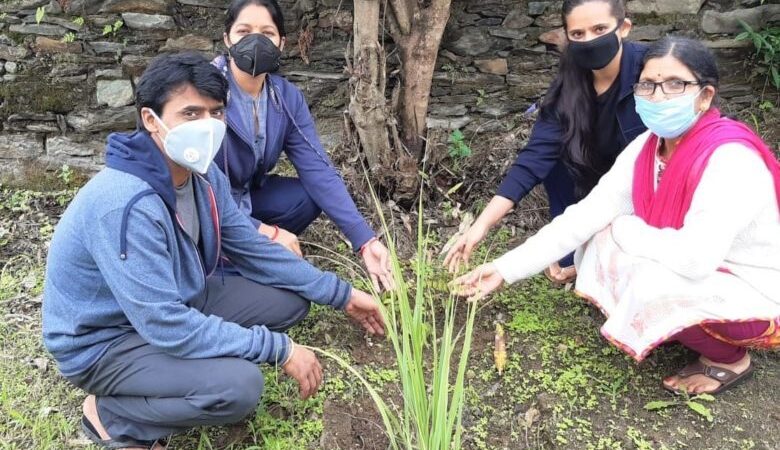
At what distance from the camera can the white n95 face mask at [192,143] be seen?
194 cm

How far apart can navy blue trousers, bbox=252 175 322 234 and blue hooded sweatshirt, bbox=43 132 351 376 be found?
0.87m

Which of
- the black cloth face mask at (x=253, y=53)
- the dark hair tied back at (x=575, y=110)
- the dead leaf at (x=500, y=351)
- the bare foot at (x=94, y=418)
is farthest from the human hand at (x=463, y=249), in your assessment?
the bare foot at (x=94, y=418)

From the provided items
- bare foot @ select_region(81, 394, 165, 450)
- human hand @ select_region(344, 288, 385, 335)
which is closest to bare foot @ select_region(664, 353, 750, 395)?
human hand @ select_region(344, 288, 385, 335)

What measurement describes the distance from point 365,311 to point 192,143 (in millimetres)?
946

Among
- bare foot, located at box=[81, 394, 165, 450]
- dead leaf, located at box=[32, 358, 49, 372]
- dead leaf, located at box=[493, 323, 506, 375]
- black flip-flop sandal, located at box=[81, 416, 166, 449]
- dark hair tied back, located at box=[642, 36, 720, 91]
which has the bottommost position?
dead leaf, located at box=[493, 323, 506, 375]

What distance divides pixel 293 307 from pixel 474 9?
231cm

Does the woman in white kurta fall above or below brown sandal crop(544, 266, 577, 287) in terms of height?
above

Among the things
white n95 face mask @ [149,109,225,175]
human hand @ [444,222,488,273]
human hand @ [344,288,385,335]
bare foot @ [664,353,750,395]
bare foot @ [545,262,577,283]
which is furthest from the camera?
bare foot @ [545,262,577,283]

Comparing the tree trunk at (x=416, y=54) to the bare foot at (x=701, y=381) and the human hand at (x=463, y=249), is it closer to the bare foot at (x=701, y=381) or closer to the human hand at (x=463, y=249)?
the human hand at (x=463, y=249)

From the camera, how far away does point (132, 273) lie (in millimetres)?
1833

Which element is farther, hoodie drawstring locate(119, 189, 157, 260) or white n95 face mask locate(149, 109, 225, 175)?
white n95 face mask locate(149, 109, 225, 175)

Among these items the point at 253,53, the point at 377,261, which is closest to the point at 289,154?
the point at 253,53

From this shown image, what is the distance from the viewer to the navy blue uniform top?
2.67m

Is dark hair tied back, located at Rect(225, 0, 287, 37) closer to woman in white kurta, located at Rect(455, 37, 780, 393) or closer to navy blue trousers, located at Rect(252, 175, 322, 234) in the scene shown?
navy blue trousers, located at Rect(252, 175, 322, 234)
